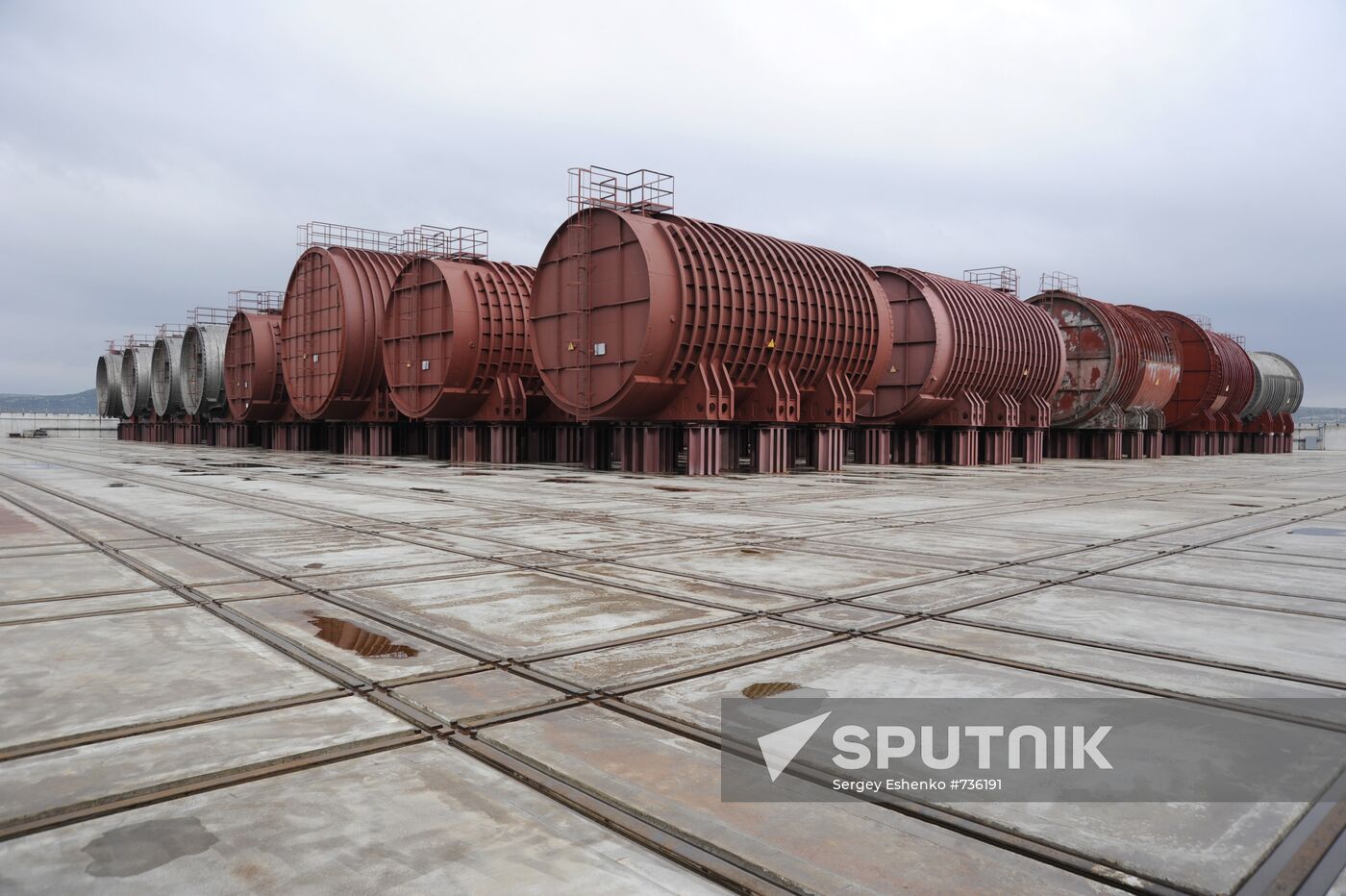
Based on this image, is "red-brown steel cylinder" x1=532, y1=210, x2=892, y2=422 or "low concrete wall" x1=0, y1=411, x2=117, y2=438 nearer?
"red-brown steel cylinder" x1=532, y1=210, x2=892, y2=422

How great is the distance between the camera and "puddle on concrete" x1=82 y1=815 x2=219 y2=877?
2.60 meters

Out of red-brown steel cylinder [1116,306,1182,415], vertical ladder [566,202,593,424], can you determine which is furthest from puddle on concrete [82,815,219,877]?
red-brown steel cylinder [1116,306,1182,415]

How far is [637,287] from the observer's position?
22.3 meters

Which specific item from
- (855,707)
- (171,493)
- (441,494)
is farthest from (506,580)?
(171,493)

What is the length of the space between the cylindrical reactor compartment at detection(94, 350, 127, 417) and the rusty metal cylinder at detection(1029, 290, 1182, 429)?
211 feet

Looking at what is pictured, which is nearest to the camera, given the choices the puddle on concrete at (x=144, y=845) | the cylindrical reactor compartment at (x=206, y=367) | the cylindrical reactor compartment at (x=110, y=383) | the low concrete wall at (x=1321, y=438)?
the puddle on concrete at (x=144, y=845)

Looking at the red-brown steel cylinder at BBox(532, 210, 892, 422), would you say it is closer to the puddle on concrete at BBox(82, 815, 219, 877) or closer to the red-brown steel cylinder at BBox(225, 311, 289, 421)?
the puddle on concrete at BBox(82, 815, 219, 877)

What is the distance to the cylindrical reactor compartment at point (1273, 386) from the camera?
2203 inches

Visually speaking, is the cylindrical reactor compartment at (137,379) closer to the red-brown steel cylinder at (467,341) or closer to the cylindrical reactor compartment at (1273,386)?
the red-brown steel cylinder at (467,341)

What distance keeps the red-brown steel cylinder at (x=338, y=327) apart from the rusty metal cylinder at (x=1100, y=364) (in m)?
Answer: 28.0

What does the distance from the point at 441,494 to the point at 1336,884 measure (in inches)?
564

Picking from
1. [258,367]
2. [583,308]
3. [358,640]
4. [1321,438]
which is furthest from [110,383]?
[1321,438]

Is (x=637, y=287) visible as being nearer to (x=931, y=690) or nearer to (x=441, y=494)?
(x=441, y=494)

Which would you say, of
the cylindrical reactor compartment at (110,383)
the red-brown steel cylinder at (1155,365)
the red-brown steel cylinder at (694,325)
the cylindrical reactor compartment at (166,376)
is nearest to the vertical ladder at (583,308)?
the red-brown steel cylinder at (694,325)
